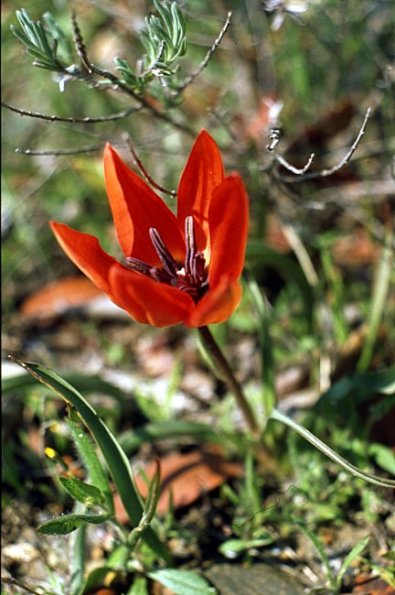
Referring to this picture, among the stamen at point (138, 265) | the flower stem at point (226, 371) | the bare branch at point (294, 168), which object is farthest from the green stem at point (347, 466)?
the bare branch at point (294, 168)

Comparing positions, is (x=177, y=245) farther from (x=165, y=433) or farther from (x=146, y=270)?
(x=165, y=433)

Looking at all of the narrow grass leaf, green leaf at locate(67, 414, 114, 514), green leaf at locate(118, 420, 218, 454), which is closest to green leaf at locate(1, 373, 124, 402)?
green leaf at locate(118, 420, 218, 454)

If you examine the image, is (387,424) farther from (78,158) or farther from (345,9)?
(78,158)

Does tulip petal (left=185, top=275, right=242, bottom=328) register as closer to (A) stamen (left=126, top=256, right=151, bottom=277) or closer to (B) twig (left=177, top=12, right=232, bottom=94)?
(A) stamen (left=126, top=256, right=151, bottom=277)

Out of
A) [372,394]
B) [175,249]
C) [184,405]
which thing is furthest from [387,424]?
[175,249]

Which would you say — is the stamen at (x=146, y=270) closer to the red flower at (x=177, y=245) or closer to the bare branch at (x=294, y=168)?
the red flower at (x=177, y=245)

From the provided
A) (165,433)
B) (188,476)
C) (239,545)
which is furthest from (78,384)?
(239,545)
